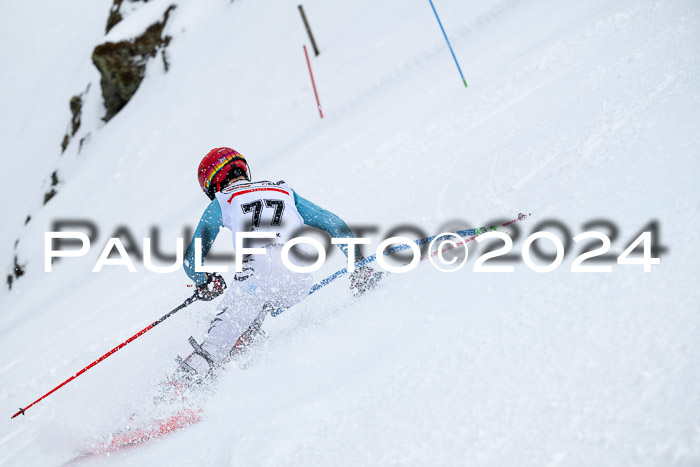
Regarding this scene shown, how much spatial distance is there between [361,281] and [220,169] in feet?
4.73

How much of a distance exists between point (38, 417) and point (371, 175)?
4726mm

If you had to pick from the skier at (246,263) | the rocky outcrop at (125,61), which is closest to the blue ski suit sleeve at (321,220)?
the skier at (246,263)

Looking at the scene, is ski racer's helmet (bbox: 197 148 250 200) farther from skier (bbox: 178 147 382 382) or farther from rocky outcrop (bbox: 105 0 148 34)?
rocky outcrop (bbox: 105 0 148 34)

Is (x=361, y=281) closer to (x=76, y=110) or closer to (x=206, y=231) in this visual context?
(x=206, y=231)

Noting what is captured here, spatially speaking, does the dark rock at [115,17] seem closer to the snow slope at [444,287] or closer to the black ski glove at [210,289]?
the snow slope at [444,287]

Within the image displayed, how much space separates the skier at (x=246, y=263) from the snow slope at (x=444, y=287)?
23 centimetres

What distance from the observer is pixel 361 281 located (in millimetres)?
4168

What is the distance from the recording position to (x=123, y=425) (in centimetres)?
361

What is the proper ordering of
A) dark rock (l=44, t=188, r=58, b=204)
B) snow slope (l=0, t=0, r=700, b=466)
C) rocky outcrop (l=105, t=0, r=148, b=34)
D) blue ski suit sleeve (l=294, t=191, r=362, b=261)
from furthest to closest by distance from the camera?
1. rocky outcrop (l=105, t=0, r=148, b=34)
2. dark rock (l=44, t=188, r=58, b=204)
3. blue ski suit sleeve (l=294, t=191, r=362, b=261)
4. snow slope (l=0, t=0, r=700, b=466)

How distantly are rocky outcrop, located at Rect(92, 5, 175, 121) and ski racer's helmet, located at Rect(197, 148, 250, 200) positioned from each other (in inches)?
704

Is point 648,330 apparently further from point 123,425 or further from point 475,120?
point 475,120

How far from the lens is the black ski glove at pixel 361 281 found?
4.16 meters

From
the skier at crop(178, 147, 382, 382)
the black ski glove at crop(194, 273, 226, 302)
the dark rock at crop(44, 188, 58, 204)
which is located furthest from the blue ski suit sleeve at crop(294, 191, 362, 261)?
the dark rock at crop(44, 188, 58, 204)

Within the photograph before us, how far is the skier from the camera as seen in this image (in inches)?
146
